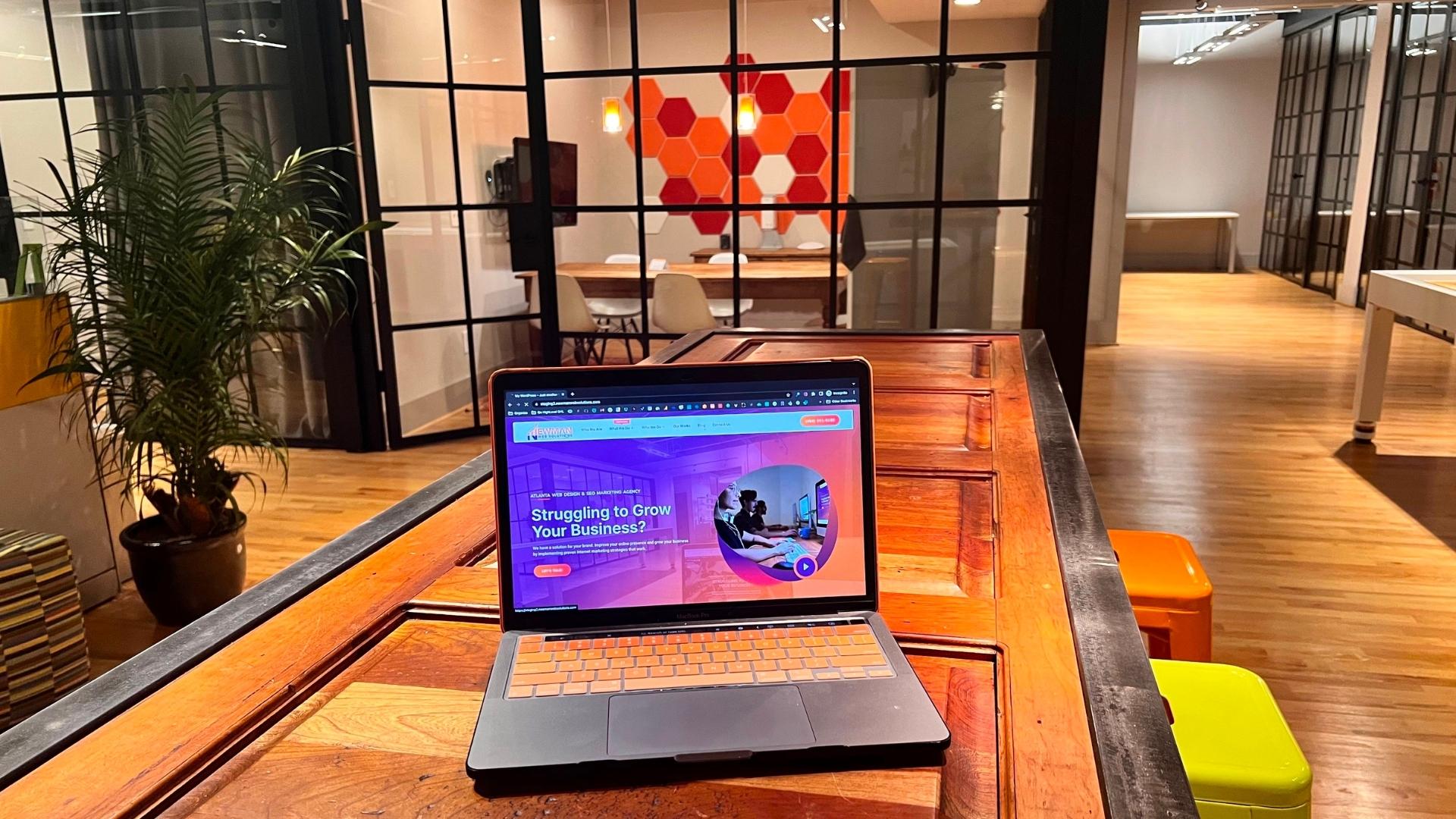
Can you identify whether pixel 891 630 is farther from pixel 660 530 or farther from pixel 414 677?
pixel 414 677

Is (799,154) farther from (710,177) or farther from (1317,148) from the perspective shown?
(1317,148)

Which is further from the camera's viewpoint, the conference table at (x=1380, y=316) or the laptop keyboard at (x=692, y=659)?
the conference table at (x=1380, y=316)

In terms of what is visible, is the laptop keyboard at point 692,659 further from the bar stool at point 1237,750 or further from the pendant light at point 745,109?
the pendant light at point 745,109

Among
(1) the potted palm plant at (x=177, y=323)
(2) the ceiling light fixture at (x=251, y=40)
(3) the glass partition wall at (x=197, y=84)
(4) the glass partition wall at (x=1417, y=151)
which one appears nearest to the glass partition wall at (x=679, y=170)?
(3) the glass partition wall at (x=197, y=84)

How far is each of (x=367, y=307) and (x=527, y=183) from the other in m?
0.91

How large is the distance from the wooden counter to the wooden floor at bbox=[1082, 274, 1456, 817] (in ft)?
4.53

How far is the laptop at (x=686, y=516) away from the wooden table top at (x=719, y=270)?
130 inches

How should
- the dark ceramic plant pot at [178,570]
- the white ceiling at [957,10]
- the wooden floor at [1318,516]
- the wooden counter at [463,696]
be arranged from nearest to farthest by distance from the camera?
the wooden counter at [463,696]
the wooden floor at [1318,516]
the dark ceramic plant pot at [178,570]
the white ceiling at [957,10]

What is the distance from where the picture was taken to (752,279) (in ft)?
13.8

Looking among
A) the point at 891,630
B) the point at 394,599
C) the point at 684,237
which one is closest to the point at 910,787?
the point at 891,630

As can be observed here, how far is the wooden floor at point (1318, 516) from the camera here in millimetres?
2193

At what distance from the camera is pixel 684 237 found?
13.9ft

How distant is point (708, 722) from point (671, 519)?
0.67 ft

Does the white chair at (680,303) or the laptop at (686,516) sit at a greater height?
the laptop at (686,516)
